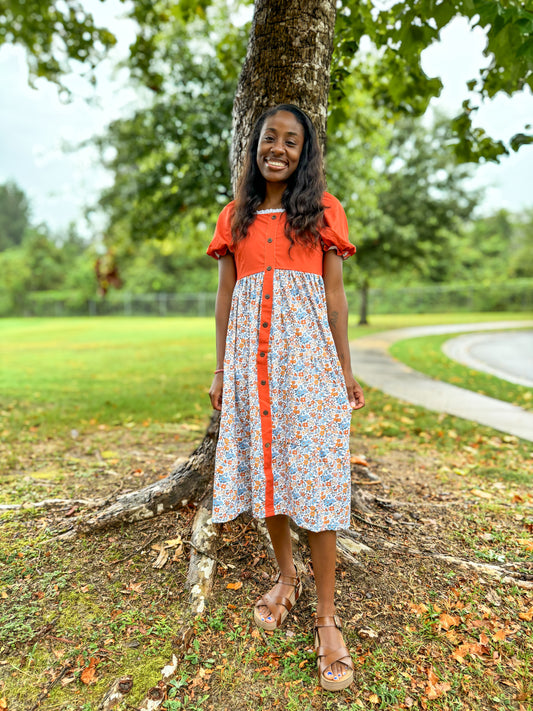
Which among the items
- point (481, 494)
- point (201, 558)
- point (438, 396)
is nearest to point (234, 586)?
point (201, 558)

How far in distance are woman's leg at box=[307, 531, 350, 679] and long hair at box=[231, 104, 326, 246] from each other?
4.22 feet

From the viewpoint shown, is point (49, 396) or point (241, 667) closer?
point (241, 667)

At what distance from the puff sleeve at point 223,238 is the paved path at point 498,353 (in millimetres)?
7484

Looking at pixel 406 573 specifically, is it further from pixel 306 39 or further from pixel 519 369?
pixel 519 369

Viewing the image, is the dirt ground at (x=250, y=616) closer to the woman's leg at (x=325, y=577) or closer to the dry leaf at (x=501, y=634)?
the dry leaf at (x=501, y=634)

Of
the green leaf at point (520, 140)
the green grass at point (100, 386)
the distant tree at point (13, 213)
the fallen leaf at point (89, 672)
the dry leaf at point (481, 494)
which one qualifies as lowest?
the green grass at point (100, 386)

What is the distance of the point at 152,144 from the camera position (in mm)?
10570

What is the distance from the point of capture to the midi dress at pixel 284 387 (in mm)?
2143

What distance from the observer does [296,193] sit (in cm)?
220

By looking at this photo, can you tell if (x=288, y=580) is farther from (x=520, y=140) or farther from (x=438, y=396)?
(x=438, y=396)

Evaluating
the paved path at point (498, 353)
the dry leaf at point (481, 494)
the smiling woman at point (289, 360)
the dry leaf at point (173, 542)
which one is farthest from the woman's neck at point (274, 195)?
the paved path at point (498, 353)

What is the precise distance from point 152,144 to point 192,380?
17.0 feet

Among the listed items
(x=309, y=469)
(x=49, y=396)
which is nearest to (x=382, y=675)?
(x=309, y=469)

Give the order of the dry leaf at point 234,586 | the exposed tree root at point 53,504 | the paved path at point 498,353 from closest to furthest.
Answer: the dry leaf at point 234,586
the exposed tree root at point 53,504
the paved path at point 498,353
